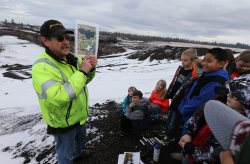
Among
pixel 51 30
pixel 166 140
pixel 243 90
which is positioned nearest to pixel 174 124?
pixel 166 140

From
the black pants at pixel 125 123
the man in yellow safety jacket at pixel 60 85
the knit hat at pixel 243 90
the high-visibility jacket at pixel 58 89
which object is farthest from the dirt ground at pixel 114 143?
the knit hat at pixel 243 90

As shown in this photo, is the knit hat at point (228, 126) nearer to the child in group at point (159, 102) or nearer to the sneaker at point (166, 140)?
the sneaker at point (166, 140)

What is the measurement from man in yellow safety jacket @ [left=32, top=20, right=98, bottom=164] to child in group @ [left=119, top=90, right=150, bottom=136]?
119 centimetres

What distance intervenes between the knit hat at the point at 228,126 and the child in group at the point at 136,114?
2.16 m

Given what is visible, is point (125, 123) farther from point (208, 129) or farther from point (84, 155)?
point (208, 129)

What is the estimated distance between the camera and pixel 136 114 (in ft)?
9.39

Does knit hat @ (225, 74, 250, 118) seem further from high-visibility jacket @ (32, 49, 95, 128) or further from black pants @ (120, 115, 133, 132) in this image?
black pants @ (120, 115, 133, 132)

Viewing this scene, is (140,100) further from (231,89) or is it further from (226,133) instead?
(226,133)

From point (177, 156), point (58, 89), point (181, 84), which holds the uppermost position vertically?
point (58, 89)

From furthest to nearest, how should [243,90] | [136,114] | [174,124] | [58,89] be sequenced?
[136,114] → [174,124] → [58,89] → [243,90]

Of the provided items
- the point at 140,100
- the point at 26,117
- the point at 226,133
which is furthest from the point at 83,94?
the point at 26,117

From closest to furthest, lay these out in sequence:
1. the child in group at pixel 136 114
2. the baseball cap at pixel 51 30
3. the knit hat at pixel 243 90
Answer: the knit hat at pixel 243 90 → the baseball cap at pixel 51 30 → the child in group at pixel 136 114

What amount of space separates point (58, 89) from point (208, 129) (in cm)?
170

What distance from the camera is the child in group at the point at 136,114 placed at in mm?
2861
